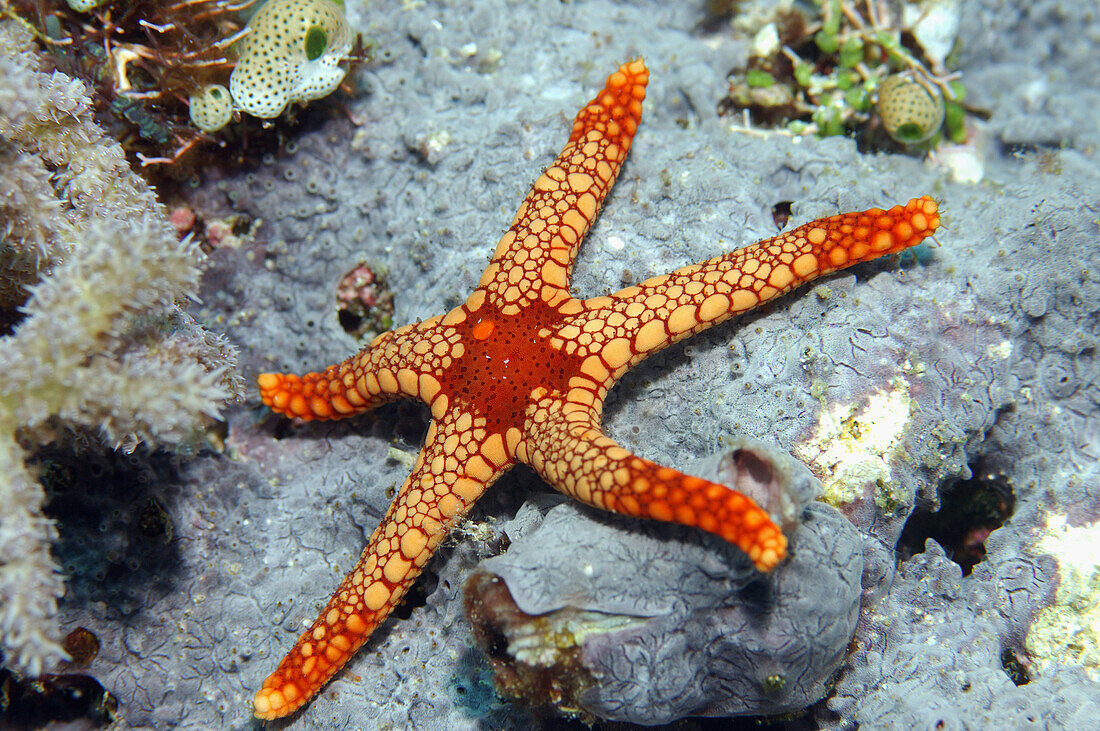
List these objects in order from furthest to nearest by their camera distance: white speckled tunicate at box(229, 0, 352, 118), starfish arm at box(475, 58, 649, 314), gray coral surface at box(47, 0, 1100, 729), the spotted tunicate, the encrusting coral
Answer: the spotted tunicate → white speckled tunicate at box(229, 0, 352, 118) → starfish arm at box(475, 58, 649, 314) → gray coral surface at box(47, 0, 1100, 729) → the encrusting coral

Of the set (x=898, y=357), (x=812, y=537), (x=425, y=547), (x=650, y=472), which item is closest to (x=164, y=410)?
(x=425, y=547)

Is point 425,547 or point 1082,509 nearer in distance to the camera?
point 425,547

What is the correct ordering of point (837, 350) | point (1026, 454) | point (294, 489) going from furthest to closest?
point (294, 489) < point (1026, 454) < point (837, 350)

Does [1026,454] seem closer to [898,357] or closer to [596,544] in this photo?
[898,357]

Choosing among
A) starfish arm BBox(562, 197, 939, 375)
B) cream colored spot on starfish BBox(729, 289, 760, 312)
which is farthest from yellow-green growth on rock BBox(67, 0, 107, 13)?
cream colored spot on starfish BBox(729, 289, 760, 312)

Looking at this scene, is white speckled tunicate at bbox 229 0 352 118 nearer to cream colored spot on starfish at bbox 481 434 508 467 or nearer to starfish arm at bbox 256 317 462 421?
starfish arm at bbox 256 317 462 421

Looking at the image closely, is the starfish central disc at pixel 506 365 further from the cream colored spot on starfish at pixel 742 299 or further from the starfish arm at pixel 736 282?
the cream colored spot on starfish at pixel 742 299

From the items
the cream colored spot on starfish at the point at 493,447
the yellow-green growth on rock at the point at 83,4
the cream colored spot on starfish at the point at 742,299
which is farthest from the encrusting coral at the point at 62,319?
the cream colored spot on starfish at the point at 742,299
